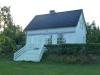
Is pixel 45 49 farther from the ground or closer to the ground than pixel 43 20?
closer to the ground

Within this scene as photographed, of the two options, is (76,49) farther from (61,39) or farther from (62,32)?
(61,39)

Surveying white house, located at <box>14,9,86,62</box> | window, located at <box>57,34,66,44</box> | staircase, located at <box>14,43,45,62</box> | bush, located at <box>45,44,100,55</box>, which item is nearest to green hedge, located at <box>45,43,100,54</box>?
bush, located at <box>45,44,100,55</box>

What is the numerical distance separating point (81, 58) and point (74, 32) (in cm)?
1004

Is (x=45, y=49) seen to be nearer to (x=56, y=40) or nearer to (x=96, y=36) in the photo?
(x=56, y=40)

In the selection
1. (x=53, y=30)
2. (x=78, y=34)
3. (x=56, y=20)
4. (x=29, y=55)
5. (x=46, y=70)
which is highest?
(x=56, y=20)

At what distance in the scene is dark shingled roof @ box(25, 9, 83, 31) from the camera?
148ft

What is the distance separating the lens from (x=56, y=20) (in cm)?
4741

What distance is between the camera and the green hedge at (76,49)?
3550cm

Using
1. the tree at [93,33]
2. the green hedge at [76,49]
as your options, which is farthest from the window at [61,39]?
the tree at [93,33]

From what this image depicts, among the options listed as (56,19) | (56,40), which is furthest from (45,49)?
(56,19)

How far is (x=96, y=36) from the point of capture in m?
57.9

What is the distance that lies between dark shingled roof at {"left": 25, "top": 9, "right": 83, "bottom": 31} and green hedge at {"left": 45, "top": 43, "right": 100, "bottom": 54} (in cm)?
657

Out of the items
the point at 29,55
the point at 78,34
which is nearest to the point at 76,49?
the point at 29,55

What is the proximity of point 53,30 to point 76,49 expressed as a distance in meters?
9.92
